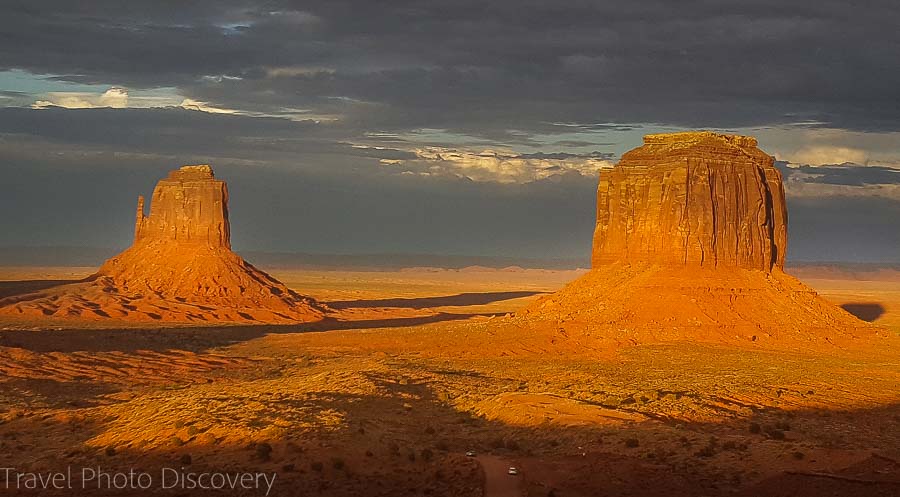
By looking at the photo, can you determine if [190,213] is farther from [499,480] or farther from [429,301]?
[499,480]

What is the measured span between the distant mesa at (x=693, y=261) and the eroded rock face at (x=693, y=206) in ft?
0.20

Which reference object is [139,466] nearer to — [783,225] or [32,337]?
[32,337]

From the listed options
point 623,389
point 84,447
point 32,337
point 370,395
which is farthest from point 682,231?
point 84,447

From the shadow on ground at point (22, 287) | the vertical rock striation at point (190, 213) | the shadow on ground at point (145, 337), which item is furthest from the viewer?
the vertical rock striation at point (190, 213)

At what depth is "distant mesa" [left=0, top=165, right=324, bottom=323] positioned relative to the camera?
69875 mm

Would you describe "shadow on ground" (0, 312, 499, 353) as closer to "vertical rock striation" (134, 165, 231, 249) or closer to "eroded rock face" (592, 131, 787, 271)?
"vertical rock striation" (134, 165, 231, 249)

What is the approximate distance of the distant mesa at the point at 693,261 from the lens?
164ft

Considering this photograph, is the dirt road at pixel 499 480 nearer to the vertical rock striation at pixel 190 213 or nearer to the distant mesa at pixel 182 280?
the distant mesa at pixel 182 280

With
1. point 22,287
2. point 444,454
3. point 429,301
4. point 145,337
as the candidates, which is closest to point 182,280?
point 22,287

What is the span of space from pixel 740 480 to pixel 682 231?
106 ft

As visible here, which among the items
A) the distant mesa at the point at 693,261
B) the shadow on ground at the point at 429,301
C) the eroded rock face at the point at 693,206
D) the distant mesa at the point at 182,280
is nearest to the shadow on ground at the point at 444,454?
the distant mesa at the point at 693,261

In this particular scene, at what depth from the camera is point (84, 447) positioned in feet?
77.5

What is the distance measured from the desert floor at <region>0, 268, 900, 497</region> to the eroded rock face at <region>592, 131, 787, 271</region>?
303 inches

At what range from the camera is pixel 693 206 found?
52344 millimetres
